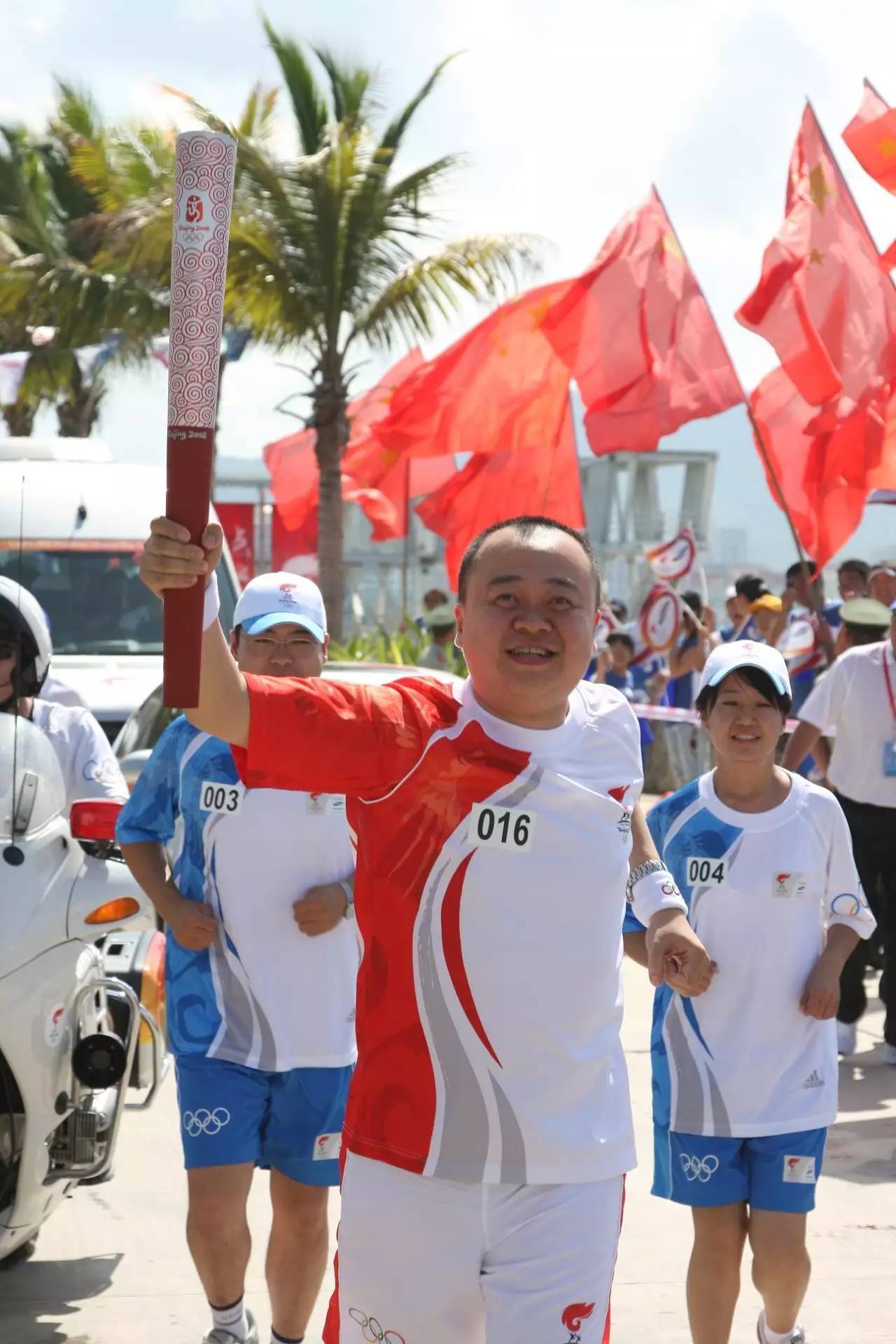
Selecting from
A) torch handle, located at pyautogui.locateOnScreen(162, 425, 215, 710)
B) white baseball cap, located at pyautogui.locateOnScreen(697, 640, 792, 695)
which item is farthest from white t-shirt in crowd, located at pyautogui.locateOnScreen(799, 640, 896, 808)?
torch handle, located at pyautogui.locateOnScreen(162, 425, 215, 710)

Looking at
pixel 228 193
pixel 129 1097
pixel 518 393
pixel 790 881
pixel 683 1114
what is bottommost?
Answer: pixel 129 1097

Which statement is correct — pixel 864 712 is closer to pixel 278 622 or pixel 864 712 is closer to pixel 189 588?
pixel 278 622

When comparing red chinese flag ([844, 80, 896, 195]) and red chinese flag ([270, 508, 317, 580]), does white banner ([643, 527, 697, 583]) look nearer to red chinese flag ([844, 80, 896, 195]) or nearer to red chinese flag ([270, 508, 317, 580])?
red chinese flag ([844, 80, 896, 195])

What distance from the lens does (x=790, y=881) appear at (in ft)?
12.7

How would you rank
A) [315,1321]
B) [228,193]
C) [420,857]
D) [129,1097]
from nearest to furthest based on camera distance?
1. [228,193]
2. [420,857]
3. [315,1321]
4. [129,1097]

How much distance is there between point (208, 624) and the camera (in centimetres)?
228

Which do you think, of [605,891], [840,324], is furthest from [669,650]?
[605,891]

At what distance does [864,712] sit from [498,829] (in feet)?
16.4

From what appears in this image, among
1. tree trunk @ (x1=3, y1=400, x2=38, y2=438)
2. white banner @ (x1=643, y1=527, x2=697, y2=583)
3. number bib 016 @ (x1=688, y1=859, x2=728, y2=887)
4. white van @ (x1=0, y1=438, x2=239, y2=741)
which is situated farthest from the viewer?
tree trunk @ (x1=3, y1=400, x2=38, y2=438)

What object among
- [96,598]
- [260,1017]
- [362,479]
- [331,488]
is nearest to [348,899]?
[260,1017]

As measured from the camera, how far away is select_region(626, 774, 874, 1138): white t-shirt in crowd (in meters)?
3.73

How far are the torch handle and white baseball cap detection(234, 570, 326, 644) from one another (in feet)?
6.34

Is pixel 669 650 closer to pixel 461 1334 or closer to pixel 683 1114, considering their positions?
pixel 683 1114

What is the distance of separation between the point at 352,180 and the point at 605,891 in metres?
14.8
